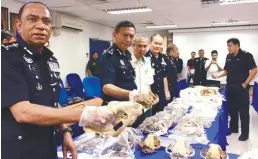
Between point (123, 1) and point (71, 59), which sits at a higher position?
point (123, 1)

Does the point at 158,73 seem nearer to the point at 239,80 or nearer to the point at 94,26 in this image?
the point at 239,80

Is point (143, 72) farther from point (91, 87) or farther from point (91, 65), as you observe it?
point (91, 65)

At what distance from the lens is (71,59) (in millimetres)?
6473

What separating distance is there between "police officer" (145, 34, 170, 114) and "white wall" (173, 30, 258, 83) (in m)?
5.70

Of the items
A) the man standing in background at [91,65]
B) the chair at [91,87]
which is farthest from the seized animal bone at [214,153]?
the man standing in background at [91,65]

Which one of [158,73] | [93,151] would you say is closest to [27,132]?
[93,151]

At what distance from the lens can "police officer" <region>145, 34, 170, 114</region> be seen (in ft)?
9.98

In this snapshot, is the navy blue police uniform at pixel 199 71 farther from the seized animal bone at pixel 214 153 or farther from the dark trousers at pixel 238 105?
the seized animal bone at pixel 214 153

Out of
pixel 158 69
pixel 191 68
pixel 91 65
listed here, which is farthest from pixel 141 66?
pixel 191 68

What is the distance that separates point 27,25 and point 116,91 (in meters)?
0.81

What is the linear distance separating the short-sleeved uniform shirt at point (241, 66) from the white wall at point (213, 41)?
4.71 metres

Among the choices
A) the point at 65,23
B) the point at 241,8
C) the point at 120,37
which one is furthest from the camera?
the point at 65,23

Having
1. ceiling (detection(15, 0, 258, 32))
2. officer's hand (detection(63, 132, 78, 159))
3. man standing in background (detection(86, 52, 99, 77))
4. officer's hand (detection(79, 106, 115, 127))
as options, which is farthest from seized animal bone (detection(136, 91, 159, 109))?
man standing in background (detection(86, 52, 99, 77))

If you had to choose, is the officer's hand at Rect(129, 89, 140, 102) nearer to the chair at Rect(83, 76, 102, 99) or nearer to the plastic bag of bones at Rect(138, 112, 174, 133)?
the plastic bag of bones at Rect(138, 112, 174, 133)
